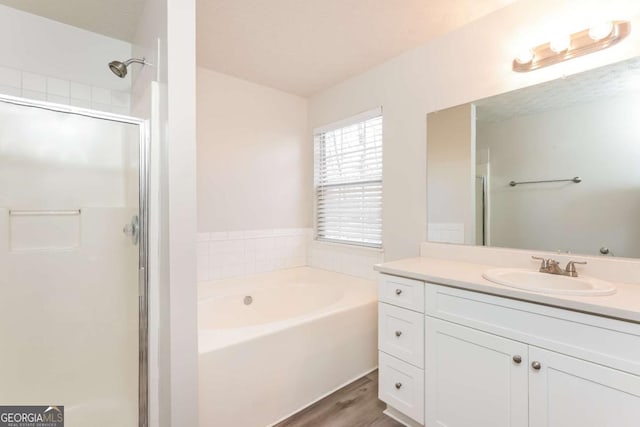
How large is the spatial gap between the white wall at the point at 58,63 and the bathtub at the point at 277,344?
1.58 metres

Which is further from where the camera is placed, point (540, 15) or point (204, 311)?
point (204, 311)

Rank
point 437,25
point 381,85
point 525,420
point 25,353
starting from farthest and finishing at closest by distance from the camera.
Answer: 1. point 381,85
2. point 437,25
3. point 25,353
4. point 525,420

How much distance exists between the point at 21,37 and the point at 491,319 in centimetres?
302

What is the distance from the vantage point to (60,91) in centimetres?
190

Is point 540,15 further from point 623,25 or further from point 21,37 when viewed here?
point 21,37

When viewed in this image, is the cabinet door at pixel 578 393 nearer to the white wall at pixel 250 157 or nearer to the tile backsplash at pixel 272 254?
the tile backsplash at pixel 272 254

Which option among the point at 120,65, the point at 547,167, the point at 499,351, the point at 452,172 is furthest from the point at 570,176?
the point at 120,65

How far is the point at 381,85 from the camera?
→ 2.40m

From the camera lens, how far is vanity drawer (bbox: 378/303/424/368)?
1.53 meters

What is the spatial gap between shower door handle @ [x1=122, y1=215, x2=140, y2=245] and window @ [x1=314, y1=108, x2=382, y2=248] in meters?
1.73

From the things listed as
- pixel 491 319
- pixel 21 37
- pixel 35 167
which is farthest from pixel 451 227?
pixel 21 37

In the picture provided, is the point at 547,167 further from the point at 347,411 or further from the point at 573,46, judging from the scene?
the point at 347,411

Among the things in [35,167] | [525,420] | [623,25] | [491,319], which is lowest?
[525,420]

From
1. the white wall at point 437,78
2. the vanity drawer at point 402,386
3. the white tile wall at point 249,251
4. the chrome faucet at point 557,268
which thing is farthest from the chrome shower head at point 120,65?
the chrome faucet at point 557,268
